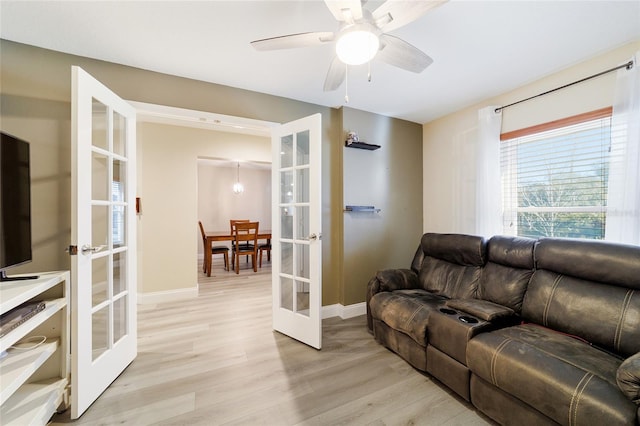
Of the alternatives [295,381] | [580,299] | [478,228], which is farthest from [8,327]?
[478,228]

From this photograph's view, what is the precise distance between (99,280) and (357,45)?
223cm

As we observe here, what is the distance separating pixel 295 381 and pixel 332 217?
67.3 inches

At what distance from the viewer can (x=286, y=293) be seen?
261cm

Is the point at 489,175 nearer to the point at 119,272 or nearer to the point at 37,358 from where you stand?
the point at 119,272

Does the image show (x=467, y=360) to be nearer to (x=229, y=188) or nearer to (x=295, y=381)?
(x=295, y=381)

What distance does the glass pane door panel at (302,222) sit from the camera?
97.7 inches

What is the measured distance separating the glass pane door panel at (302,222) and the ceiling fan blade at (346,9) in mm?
1574

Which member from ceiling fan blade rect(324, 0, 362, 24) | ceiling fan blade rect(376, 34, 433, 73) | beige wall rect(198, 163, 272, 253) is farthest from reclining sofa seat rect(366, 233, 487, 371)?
beige wall rect(198, 163, 272, 253)

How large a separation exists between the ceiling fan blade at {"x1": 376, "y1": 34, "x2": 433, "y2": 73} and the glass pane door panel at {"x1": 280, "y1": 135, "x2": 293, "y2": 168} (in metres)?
1.30

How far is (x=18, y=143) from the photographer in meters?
1.53

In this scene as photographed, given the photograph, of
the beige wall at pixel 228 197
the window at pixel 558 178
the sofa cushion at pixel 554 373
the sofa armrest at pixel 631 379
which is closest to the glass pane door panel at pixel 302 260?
the sofa cushion at pixel 554 373

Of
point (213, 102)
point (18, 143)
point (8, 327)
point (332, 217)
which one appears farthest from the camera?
point (332, 217)

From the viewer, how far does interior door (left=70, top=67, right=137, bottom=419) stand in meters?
1.54

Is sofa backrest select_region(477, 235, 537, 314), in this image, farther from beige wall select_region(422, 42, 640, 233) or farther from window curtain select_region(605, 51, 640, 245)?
beige wall select_region(422, 42, 640, 233)
